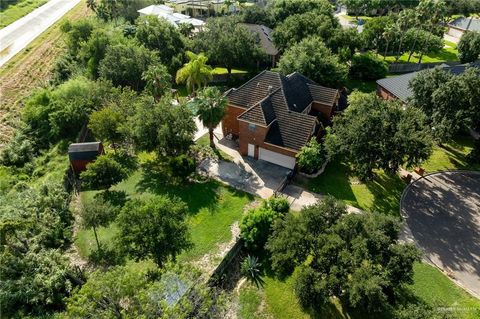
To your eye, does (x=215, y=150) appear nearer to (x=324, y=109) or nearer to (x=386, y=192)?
(x=324, y=109)

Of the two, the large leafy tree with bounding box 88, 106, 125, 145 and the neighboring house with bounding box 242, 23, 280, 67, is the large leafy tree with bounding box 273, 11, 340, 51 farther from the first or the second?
the large leafy tree with bounding box 88, 106, 125, 145

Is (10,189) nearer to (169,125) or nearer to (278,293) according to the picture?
(169,125)

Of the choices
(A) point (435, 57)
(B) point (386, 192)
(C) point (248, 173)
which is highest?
(C) point (248, 173)

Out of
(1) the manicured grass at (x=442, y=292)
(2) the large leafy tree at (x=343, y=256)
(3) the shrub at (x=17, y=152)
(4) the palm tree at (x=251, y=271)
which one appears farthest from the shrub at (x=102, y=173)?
(1) the manicured grass at (x=442, y=292)

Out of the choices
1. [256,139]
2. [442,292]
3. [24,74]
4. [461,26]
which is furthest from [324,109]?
[461,26]

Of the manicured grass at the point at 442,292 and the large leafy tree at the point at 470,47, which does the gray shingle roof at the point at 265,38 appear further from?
the manicured grass at the point at 442,292

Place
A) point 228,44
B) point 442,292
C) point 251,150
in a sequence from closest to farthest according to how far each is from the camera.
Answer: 1. point 442,292
2. point 251,150
3. point 228,44
